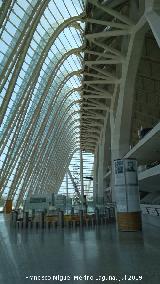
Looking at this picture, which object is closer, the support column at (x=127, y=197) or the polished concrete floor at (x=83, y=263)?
the polished concrete floor at (x=83, y=263)

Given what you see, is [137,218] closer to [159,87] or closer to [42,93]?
[42,93]

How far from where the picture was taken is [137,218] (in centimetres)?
1481

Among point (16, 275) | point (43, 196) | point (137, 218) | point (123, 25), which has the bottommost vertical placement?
point (16, 275)

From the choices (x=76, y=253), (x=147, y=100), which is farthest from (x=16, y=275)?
(x=147, y=100)

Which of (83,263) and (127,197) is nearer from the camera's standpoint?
(83,263)

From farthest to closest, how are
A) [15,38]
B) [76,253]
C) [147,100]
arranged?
[147,100] < [15,38] < [76,253]

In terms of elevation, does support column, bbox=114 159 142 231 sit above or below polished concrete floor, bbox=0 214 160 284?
above

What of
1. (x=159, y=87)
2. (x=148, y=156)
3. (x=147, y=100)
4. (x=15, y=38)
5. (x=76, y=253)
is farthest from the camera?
(x=147, y=100)

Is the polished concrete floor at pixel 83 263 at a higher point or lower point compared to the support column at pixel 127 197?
lower

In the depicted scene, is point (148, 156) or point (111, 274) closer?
point (111, 274)

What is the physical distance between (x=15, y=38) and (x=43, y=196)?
373 inches

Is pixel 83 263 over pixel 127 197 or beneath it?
beneath

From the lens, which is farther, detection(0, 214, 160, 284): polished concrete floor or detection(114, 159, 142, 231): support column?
detection(114, 159, 142, 231): support column

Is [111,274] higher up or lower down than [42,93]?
lower down
